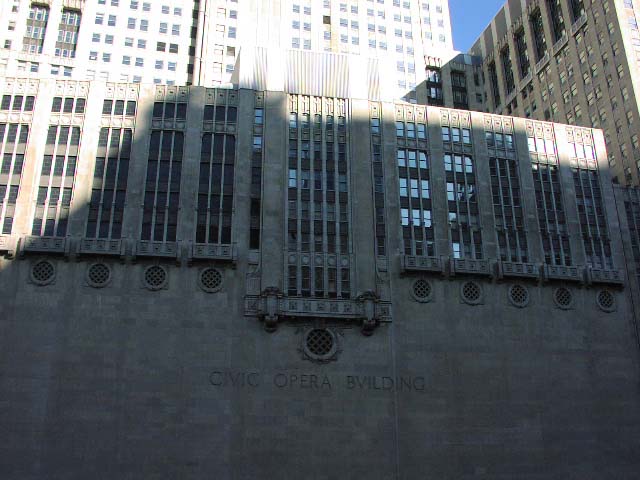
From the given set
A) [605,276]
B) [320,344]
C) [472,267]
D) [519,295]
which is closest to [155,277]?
[320,344]

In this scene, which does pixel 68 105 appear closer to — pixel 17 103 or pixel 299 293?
pixel 17 103

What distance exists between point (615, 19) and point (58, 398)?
7480 cm

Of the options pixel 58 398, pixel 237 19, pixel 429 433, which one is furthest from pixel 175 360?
pixel 237 19

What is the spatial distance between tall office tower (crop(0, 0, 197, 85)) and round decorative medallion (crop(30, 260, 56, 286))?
139 feet

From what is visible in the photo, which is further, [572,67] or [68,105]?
[572,67]

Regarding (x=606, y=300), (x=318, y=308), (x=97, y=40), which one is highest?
(x=97, y=40)

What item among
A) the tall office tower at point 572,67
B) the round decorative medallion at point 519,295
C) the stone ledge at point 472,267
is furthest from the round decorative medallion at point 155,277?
the tall office tower at point 572,67

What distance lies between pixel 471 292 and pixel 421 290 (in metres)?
4.36

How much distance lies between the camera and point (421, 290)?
57062 millimetres

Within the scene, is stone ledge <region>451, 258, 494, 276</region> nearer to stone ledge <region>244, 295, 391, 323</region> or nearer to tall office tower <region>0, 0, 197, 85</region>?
stone ledge <region>244, 295, 391, 323</region>

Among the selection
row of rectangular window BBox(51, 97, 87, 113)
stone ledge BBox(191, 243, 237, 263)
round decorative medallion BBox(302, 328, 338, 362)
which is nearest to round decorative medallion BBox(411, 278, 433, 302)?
round decorative medallion BBox(302, 328, 338, 362)

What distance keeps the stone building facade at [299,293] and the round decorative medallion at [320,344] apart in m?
0.12

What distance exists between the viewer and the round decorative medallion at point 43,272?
2035 inches

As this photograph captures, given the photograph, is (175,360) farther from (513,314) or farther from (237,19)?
(237,19)
